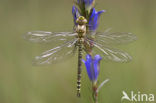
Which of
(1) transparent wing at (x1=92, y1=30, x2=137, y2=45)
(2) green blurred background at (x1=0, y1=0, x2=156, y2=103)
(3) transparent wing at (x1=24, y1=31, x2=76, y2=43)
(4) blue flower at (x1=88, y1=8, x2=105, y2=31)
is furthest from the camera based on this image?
(2) green blurred background at (x1=0, y1=0, x2=156, y2=103)

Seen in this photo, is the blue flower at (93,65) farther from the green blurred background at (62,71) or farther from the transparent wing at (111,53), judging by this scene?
the green blurred background at (62,71)

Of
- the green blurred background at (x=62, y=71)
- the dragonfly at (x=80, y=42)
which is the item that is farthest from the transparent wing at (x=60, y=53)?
the green blurred background at (x=62, y=71)

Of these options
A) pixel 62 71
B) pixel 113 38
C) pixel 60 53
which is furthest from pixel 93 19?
pixel 62 71

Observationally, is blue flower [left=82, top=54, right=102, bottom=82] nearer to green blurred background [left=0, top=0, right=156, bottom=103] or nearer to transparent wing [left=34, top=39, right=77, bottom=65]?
transparent wing [left=34, top=39, right=77, bottom=65]

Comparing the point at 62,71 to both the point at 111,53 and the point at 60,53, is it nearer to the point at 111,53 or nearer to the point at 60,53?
the point at 60,53

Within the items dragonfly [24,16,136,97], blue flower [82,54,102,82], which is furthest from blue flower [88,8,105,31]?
blue flower [82,54,102,82]

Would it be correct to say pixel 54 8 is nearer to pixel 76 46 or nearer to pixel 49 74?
pixel 49 74

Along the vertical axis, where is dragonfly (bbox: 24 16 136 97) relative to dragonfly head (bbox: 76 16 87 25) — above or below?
below
